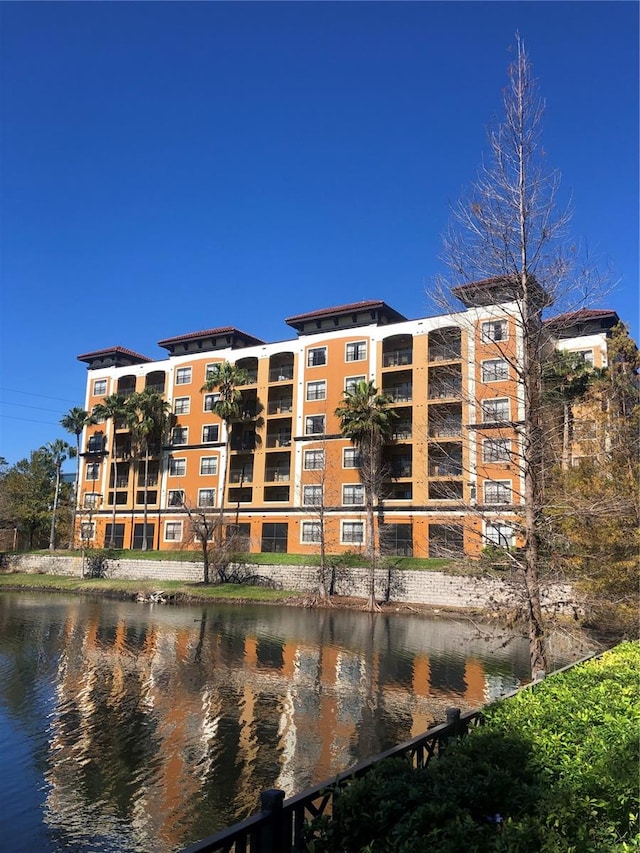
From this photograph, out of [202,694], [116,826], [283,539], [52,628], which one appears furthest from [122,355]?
[116,826]

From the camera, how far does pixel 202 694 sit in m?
16.2

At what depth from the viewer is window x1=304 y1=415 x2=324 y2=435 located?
48.6 metres

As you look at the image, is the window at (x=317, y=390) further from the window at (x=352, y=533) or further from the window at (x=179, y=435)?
the window at (x=179, y=435)

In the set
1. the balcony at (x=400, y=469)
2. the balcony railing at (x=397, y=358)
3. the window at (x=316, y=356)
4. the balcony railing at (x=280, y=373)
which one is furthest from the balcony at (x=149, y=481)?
the balcony railing at (x=397, y=358)

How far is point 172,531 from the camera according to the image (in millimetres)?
54562

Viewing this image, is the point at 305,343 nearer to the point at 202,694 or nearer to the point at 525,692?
the point at 202,694

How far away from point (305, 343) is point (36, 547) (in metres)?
37.1

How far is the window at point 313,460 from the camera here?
4791cm

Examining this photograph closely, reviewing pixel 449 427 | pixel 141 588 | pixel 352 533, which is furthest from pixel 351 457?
pixel 449 427

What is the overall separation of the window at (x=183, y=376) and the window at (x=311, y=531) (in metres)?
18.3

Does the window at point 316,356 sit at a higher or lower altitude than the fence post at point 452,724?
higher

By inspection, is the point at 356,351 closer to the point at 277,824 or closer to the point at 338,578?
the point at 338,578

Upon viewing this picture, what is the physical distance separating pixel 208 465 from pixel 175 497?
4547mm

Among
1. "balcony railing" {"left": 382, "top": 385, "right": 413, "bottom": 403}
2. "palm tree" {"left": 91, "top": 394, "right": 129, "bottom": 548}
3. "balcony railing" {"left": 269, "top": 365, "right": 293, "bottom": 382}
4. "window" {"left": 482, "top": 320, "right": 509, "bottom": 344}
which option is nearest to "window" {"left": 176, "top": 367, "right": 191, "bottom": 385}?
"palm tree" {"left": 91, "top": 394, "right": 129, "bottom": 548}
